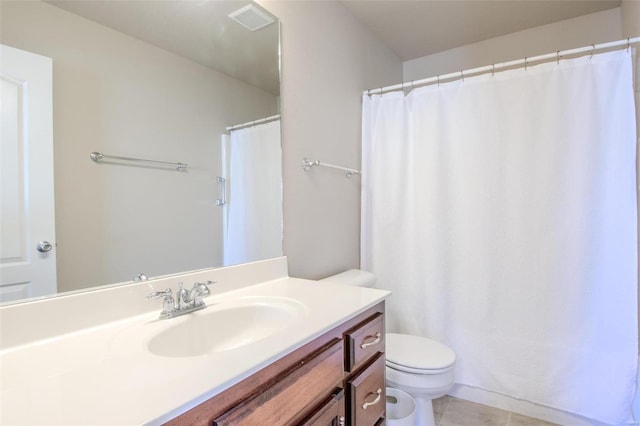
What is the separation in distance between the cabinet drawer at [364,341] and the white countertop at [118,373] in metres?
0.11

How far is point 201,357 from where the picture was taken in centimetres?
71

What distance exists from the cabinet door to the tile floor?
1.11 metres

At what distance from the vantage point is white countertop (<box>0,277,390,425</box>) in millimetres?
521

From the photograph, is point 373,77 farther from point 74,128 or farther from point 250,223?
point 74,128

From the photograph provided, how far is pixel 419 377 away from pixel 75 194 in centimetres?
150

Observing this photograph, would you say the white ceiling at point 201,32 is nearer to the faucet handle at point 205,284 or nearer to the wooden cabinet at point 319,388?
the faucet handle at point 205,284

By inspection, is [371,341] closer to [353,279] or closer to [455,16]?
[353,279]

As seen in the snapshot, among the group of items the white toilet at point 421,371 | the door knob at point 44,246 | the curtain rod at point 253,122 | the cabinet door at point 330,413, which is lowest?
the white toilet at point 421,371

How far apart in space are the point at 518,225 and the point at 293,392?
1522 mm

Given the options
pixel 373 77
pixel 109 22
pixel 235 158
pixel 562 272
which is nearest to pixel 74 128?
pixel 109 22

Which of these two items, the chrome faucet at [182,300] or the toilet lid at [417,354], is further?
the toilet lid at [417,354]

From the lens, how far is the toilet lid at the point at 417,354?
1.51 metres

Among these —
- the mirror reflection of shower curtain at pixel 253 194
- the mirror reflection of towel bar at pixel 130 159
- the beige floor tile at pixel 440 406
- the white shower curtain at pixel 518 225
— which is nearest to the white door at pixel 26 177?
the mirror reflection of towel bar at pixel 130 159

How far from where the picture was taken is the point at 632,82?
5.00 feet
